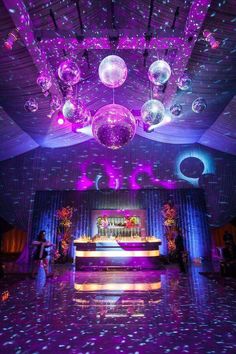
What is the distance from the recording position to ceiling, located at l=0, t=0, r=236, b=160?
13.0ft

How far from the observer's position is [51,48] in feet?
15.5

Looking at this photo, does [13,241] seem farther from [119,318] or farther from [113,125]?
[113,125]

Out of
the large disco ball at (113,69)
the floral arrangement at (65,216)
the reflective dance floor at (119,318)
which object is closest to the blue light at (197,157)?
the floral arrangement at (65,216)

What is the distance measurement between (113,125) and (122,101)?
4771mm

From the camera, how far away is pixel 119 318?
9.97 ft

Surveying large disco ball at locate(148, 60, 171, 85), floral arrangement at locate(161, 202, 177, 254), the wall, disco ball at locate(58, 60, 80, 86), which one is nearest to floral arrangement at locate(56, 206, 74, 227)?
the wall

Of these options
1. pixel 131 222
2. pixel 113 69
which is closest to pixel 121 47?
pixel 113 69

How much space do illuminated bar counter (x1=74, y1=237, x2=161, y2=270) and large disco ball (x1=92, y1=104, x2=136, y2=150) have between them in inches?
195

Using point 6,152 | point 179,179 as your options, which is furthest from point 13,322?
point 179,179

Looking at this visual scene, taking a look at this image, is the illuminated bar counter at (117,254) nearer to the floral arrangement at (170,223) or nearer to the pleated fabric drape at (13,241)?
the floral arrangement at (170,223)

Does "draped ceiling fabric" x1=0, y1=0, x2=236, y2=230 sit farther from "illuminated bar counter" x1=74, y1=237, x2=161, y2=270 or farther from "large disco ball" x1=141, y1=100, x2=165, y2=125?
"illuminated bar counter" x1=74, y1=237, x2=161, y2=270

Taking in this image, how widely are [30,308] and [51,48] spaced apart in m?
4.12

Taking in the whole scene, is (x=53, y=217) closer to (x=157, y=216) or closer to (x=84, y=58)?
(x=157, y=216)

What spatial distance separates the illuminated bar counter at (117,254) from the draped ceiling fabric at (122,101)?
10.9ft
